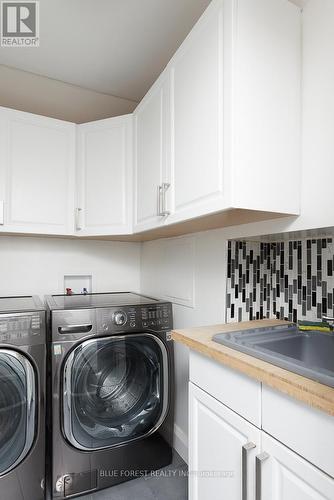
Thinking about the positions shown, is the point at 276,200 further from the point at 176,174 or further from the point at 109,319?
the point at 109,319

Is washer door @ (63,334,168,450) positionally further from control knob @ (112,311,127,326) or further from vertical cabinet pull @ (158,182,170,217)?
vertical cabinet pull @ (158,182,170,217)

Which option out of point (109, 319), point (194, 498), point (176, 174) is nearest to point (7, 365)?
point (109, 319)

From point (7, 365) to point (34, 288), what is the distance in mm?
806

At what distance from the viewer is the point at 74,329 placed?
157cm

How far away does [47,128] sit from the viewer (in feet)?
6.30

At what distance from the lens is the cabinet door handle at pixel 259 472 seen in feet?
2.92

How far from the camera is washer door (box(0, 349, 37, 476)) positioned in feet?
4.73

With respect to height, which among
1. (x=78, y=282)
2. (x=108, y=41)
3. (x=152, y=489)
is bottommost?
(x=152, y=489)

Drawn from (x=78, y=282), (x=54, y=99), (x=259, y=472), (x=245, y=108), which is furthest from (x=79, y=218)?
(x=259, y=472)

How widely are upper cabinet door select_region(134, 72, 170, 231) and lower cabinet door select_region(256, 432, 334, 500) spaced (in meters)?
1.03

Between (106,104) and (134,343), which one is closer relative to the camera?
(134,343)

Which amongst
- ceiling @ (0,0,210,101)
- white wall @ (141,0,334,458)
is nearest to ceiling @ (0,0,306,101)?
ceiling @ (0,0,210,101)

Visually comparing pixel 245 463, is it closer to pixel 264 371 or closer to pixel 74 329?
pixel 264 371

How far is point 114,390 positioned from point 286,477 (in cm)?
107
